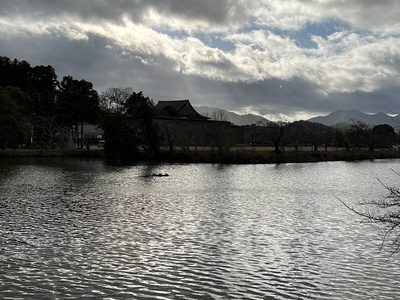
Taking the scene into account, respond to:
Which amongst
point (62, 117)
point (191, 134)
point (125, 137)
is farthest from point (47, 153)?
point (191, 134)

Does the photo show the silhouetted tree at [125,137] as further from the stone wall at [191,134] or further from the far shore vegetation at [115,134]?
the stone wall at [191,134]

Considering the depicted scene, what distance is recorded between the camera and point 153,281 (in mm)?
9023

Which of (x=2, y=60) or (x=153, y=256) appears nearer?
(x=153, y=256)

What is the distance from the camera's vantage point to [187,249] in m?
11.7

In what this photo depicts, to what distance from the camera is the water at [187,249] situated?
863 cm

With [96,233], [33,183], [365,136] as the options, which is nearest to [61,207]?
[96,233]

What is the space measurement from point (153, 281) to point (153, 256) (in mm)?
1897

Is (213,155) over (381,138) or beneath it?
beneath

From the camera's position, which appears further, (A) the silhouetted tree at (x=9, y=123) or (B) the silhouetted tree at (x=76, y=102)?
(B) the silhouetted tree at (x=76, y=102)

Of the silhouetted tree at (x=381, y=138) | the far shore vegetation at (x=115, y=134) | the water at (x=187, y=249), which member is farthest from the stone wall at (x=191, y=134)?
the water at (x=187, y=249)

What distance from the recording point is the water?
8633mm

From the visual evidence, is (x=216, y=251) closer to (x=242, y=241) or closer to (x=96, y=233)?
(x=242, y=241)

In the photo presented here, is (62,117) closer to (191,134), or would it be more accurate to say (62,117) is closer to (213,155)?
(191,134)

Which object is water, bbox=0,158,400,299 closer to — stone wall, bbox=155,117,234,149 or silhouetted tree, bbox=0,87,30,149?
silhouetted tree, bbox=0,87,30,149
